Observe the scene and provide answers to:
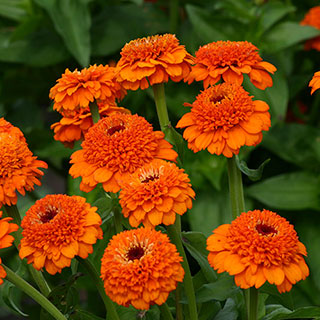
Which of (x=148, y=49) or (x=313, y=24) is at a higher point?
(x=148, y=49)

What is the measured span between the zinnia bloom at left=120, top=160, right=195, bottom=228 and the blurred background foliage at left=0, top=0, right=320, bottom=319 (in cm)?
43

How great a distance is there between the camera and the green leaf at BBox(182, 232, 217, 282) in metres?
0.49

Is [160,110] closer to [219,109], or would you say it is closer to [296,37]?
[219,109]

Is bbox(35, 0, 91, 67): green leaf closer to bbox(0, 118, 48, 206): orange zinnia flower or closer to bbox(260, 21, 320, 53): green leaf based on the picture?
bbox(260, 21, 320, 53): green leaf

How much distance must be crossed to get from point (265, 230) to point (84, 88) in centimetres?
20

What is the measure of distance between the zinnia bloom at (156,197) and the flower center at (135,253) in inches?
1.0

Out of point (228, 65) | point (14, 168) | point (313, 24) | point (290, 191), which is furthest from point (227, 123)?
point (313, 24)

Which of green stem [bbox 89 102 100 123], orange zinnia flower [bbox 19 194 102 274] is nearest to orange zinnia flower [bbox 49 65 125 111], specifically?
green stem [bbox 89 102 100 123]

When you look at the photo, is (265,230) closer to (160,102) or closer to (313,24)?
(160,102)

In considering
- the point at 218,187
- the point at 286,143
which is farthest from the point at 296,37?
the point at 218,187

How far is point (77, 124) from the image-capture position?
1.70ft

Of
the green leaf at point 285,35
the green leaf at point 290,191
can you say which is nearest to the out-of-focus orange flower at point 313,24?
the green leaf at point 285,35

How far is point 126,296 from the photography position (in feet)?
1.20

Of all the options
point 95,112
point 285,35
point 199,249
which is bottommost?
point 285,35
